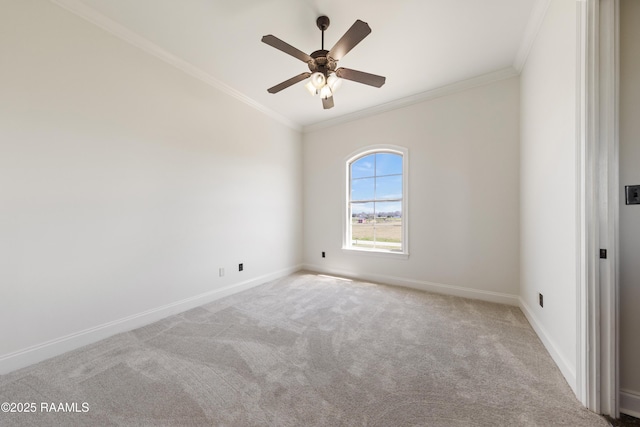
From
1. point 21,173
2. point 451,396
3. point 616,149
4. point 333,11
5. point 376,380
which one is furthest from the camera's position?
point 333,11

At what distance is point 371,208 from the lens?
157 inches

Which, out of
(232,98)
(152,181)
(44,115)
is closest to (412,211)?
(232,98)

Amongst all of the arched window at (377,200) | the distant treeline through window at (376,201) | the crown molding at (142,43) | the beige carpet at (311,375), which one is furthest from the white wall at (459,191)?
the crown molding at (142,43)

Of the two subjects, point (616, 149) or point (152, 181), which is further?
point (152, 181)

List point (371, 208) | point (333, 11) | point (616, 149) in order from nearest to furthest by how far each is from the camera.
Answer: point (616, 149)
point (333, 11)
point (371, 208)

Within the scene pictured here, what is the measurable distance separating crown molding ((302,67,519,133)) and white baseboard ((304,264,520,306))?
2674 mm

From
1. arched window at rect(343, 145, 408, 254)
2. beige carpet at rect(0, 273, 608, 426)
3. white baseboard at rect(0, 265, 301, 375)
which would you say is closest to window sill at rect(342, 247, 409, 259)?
arched window at rect(343, 145, 408, 254)

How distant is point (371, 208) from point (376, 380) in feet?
9.14

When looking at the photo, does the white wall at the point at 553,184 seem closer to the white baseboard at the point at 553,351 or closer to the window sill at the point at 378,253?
the white baseboard at the point at 553,351

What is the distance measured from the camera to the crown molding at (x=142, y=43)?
6.33 ft

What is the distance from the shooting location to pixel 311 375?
1.59 metres

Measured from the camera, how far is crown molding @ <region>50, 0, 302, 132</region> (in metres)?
1.93

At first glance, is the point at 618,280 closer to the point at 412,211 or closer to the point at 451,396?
the point at 451,396

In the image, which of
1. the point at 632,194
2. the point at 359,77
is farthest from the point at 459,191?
the point at 359,77
